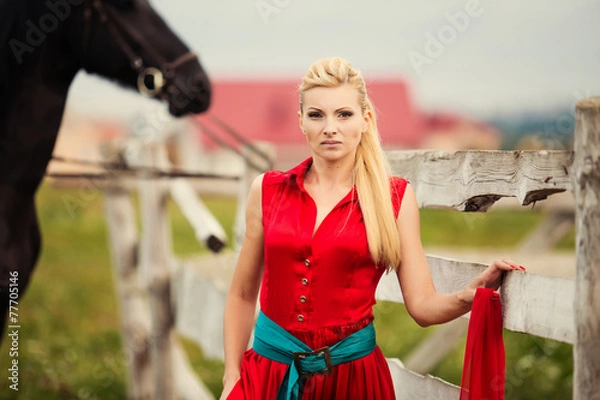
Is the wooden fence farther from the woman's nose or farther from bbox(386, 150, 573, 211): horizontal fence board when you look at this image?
the woman's nose

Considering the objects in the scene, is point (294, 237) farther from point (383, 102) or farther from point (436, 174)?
point (383, 102)

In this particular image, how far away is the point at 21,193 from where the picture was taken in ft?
11.5

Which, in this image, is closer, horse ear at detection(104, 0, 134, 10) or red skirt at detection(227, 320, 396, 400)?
red skirt at detection(227, 320, 396, 400)

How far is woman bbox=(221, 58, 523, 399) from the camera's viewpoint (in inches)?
72.0

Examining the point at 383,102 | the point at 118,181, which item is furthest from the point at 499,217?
the point at 383,102

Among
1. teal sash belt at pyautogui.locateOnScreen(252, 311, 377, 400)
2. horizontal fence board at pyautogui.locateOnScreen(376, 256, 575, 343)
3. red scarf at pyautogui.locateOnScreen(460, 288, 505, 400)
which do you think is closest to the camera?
horizontal fence board at pyautogui.locateOnScreen(376, 256, 575, 343)

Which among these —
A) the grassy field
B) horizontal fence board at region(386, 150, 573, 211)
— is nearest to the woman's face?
horizontal fence board at region(386, 150, 573, 211)

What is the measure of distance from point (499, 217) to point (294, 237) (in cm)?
1354

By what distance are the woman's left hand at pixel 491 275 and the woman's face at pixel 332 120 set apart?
18.0 inches

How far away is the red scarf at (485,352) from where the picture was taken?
174cm

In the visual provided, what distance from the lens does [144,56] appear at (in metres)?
4.05

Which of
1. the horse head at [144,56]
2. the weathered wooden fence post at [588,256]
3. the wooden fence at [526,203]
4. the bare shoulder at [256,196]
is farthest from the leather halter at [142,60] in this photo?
the weathered wooden fence post at [588,256]

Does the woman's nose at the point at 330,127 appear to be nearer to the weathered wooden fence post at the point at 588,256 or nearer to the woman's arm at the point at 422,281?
the woman's arm at the point at 422,281

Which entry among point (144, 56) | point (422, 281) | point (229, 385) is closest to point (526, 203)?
point (422, 281)
